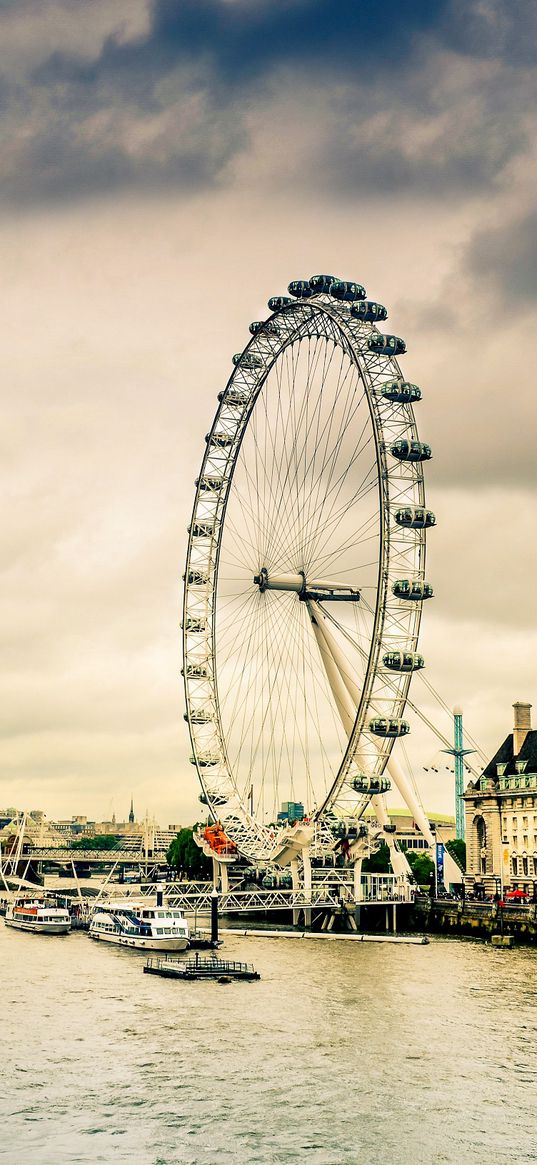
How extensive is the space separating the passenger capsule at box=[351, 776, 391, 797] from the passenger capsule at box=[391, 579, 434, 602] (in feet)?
36.2

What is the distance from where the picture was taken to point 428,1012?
49406 mm

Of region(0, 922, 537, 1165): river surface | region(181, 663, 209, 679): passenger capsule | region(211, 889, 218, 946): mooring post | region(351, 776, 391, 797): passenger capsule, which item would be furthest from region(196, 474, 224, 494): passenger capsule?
region(0, 922, 537, 1165): river surface

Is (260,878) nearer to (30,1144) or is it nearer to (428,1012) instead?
(428,1012)

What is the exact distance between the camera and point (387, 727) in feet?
266

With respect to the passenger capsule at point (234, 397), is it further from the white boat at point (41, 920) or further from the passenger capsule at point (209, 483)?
the white boat at point (41, 920)

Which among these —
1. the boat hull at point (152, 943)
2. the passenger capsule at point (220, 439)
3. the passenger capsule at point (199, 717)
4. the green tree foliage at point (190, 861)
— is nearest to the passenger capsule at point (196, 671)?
the passenger capsule at point (199, 717)

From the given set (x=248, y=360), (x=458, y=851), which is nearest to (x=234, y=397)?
(x=248, y=360)

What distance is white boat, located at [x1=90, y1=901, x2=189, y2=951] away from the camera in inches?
2854

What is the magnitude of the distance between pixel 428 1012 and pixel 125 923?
1242 inches

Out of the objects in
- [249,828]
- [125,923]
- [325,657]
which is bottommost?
[125,923]

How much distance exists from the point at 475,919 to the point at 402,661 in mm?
15637

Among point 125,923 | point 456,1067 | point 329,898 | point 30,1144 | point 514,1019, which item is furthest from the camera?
point 329,898

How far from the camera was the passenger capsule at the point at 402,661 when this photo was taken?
8075cm

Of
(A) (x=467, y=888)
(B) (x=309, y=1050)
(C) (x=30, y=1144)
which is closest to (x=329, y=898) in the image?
(A) (x=467, y=888)
